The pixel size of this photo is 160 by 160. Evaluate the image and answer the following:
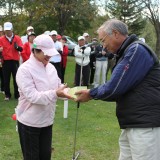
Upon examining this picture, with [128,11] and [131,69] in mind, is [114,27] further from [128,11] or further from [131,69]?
[128,11]

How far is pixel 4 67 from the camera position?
8.70 m

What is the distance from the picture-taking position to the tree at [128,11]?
3495 centimetres

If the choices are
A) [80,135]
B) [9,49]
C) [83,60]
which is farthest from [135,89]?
[83,60]

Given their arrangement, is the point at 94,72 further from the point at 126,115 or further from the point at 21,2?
the point at 21,2

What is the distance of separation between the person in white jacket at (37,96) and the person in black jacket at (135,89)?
22.3 inches

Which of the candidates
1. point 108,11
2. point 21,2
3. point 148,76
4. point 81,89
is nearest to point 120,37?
point 148,76

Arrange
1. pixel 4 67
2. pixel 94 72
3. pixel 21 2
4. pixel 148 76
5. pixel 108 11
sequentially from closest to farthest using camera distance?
pixel 148 76 → pixel 4 67 → pixel 94 72 → pixel 21 2 → pixel 108 11

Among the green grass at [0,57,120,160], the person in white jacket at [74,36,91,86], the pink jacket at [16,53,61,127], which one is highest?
the pink jacket at [16,53,61,127]

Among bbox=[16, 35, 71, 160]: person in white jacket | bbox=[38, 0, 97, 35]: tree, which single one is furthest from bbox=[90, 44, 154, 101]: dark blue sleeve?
bbox=[38, 0, 97, 35]: tree

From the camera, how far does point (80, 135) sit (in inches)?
245

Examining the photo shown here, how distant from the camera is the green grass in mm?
5305

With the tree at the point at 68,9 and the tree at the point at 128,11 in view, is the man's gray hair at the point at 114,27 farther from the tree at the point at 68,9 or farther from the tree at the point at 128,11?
the tree at the point at 128,11

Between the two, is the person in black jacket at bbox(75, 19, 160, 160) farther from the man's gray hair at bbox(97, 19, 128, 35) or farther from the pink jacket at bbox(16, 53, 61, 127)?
the pink jacket at bbox(16, 53, 61, 127)

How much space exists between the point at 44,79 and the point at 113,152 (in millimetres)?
2538
